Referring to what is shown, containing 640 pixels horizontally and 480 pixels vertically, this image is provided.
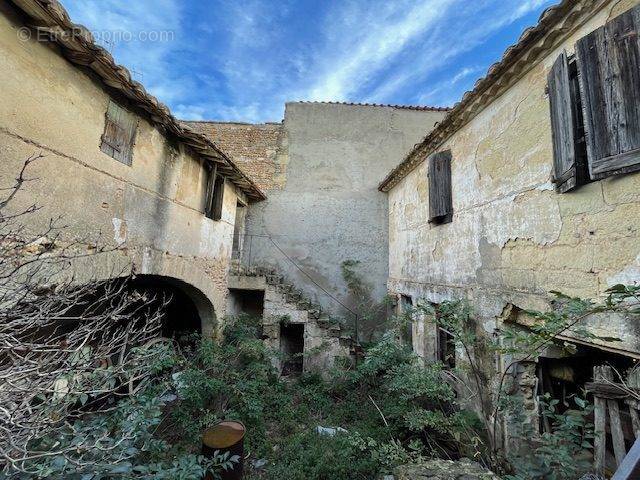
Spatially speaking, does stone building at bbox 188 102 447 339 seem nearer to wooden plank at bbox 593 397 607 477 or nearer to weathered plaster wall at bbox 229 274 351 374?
weathered plaster wall at bbox 229 274 351 374

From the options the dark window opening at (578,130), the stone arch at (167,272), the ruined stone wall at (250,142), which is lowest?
the stone arch at (167,272)

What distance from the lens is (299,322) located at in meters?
8.04

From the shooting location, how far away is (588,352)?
387 centimetres

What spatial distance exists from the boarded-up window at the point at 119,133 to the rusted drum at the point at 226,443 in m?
4.38

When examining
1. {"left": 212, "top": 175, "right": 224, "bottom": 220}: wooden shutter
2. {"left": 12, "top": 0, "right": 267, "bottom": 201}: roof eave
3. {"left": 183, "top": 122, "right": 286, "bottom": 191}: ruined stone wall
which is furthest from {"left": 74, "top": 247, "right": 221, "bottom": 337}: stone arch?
{"left": 183, "top": 122, "right": 286, "bottom": 191}: ruined stone wall

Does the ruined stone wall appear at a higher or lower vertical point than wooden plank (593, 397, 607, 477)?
higher

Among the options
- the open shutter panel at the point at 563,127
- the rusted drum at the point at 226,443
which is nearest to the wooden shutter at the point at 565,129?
the open shutter panel at the point at 563,127

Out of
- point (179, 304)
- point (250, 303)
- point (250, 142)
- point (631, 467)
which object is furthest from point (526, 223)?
point (250, 142)

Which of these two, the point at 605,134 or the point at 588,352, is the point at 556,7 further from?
the point at 588,352

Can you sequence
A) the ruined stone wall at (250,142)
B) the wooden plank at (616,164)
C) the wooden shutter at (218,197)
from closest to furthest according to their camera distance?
the wooden plank at (616,164) → the wooden shutter at (218,197) → the ruined stone wall at (250,142)

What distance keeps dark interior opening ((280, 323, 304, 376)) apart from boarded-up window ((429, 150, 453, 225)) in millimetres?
5024

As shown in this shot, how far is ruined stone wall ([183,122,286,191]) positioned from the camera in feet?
34.0

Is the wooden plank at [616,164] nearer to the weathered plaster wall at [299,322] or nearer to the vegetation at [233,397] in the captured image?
the vegetation at [233,397]

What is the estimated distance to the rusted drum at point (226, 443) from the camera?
13.2 feet
